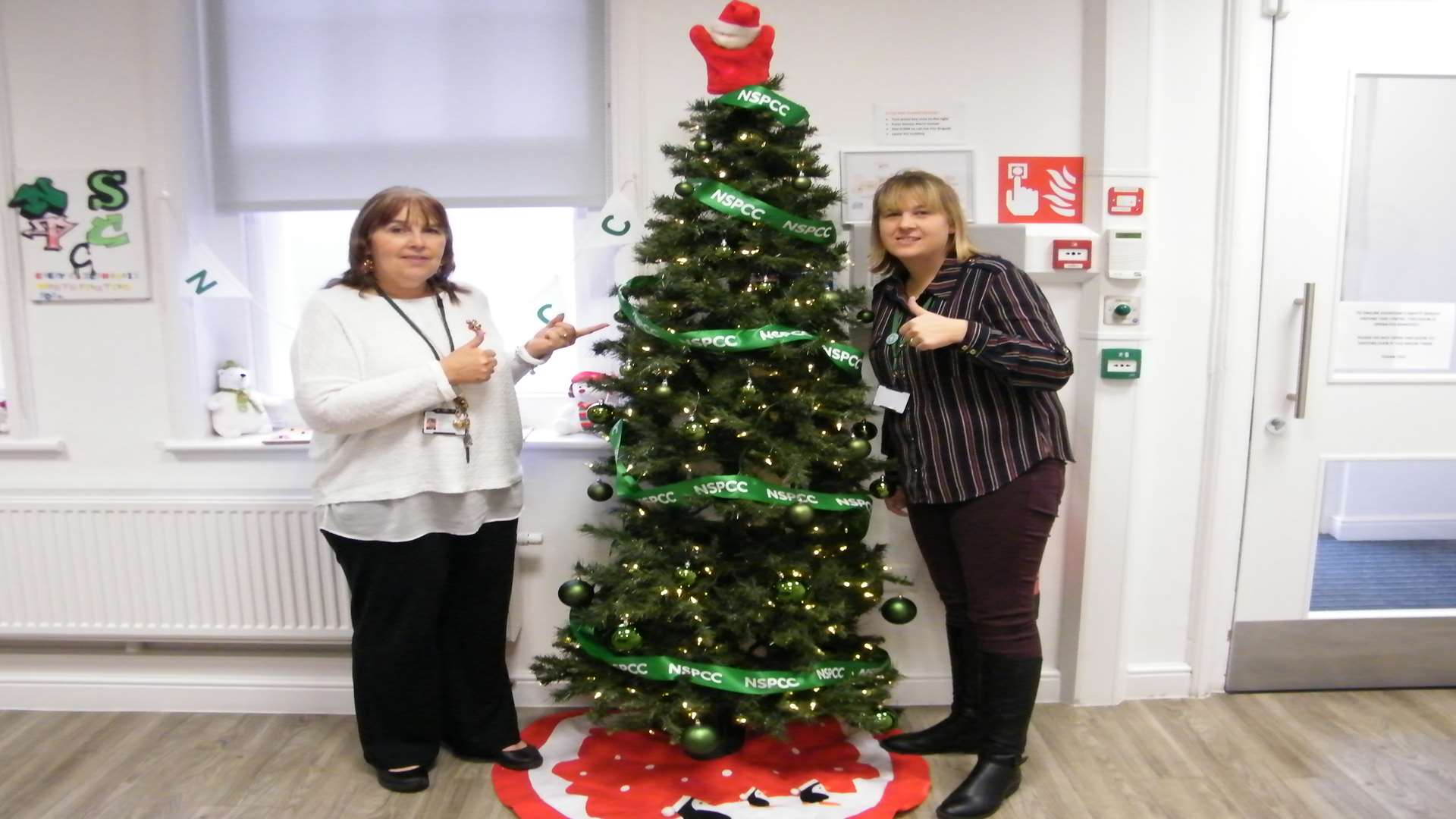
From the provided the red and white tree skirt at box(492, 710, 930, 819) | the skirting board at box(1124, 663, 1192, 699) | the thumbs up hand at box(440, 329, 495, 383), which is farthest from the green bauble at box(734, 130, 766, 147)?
the skirting board at box(1124, 663, 1192, 699)

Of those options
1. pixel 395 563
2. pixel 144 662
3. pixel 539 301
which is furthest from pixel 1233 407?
pixel 144 662

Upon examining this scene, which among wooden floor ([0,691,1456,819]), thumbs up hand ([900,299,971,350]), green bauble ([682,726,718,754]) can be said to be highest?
thumbs up hand ([900,299,971,350])

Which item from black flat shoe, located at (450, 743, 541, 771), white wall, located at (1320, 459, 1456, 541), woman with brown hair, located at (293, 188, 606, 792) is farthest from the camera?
white wall, located at (1320, 459, 1456, 541)

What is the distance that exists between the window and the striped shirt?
3.41ft

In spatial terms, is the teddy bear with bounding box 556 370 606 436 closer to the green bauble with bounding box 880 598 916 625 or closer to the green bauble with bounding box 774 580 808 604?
the green bauble with bounding box 774 580 808 604

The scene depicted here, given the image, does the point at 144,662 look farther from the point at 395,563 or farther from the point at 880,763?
the point at 880,763

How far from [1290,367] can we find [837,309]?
132 cm

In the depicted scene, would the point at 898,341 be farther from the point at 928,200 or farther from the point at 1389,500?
the point at 1389,500

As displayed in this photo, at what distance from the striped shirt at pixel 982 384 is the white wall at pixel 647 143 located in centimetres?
52

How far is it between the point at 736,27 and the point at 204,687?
2.19 metres

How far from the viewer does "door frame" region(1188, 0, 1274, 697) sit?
2.28 m

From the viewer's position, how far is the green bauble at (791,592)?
6.32ft

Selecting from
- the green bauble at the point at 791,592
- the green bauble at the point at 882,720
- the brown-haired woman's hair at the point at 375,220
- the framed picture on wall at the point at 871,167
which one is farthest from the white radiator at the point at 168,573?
the framed picture on wall at the point at 871,167

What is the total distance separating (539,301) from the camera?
2.32 m
